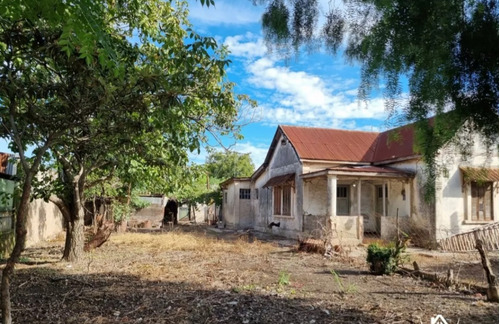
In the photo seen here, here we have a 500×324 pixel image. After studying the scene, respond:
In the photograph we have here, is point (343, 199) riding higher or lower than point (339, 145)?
lower

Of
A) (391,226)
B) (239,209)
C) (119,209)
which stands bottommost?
(391,226)

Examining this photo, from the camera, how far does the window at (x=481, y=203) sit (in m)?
15.9

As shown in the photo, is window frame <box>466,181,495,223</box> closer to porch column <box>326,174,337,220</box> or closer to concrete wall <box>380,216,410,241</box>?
concrete wall <box>380,216,410,241</box>

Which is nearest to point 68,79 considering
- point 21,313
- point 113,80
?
point 113,80

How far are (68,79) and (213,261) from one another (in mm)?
6593

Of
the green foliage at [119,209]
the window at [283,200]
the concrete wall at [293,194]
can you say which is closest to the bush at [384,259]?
the concrete wall at [293,194]

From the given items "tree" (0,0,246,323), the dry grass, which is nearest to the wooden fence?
the dry grass

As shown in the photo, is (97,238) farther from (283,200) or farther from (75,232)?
(283,200)

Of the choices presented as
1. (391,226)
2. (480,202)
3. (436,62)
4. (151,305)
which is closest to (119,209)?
(391,226)

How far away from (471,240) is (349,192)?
6335mm

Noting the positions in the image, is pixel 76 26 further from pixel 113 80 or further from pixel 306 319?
pixel 306 319

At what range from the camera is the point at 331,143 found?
19797 millimetres

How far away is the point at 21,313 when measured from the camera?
5605mm

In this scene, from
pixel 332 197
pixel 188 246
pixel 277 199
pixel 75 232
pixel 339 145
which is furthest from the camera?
pixel 277 199
